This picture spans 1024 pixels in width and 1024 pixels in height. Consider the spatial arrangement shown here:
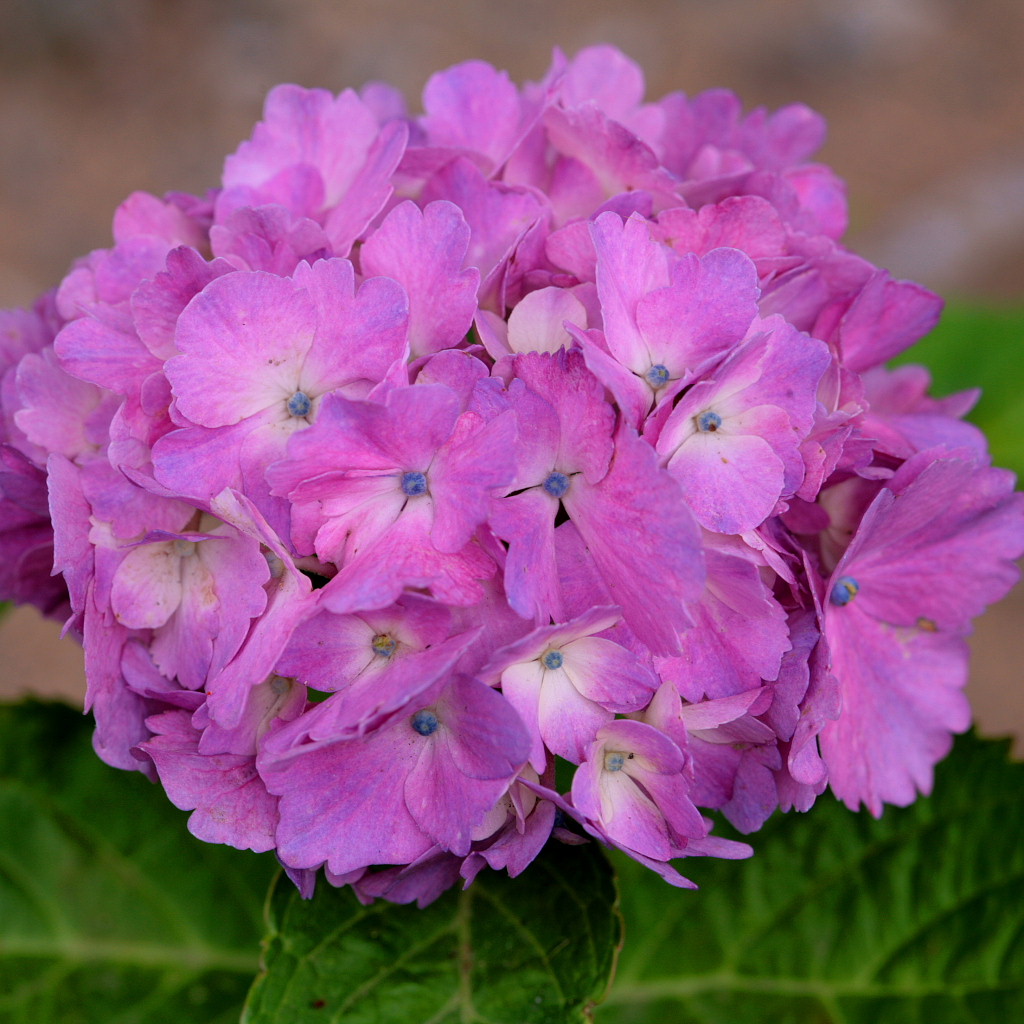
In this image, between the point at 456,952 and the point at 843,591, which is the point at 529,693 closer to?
the point at 843,591

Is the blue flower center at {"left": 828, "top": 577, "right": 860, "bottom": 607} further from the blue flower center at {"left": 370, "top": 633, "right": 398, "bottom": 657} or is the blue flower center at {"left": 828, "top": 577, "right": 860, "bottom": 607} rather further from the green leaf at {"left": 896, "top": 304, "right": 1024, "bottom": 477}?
the green leaf at {"left": 896, "top": 304, "right": 1024, "bottom": 477}

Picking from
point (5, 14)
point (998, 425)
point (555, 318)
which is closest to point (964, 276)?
point (998, 425)

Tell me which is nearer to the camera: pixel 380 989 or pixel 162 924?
pixel 380 989

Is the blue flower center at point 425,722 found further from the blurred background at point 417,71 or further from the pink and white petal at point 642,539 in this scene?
the blurred background at point 417,71

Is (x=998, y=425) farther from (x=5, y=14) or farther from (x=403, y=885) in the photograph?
(x=5, y=14)

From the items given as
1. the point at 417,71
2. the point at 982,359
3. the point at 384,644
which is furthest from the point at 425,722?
the point at 417,71

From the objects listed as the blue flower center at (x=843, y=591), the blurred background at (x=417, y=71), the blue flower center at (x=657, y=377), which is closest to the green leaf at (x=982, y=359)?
the blue flower center at (x=843, y=591)

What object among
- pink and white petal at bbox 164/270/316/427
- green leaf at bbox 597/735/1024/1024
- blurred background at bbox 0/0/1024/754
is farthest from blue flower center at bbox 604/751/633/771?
blurred background at bbox 0/0/1024/754
